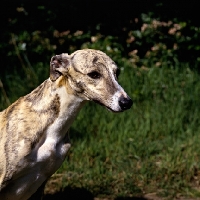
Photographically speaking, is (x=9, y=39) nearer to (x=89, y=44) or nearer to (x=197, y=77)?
(x=89, y=44)

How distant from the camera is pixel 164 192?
5086mm

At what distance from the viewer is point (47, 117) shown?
393 cm

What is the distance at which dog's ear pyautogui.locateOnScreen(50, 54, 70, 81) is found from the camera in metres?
3.88

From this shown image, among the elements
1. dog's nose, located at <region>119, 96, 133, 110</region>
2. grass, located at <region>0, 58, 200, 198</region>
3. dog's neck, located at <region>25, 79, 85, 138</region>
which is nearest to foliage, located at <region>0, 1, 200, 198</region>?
grass, located at <region>0, 58, 200, 198</region>

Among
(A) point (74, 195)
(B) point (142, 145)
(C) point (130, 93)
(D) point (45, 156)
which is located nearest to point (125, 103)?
(D) point (45, 156)

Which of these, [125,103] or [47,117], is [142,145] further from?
[125,103]

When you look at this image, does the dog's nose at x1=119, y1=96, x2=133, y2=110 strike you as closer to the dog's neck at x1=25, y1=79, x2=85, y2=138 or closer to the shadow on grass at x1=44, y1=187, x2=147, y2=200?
the dog's neck at x1=25, y1=79, x2=85, y2=138

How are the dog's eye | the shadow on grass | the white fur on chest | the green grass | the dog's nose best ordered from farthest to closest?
the green grass, the shadow on grass, the white fur on chest, the dog's eye, the dog's nose

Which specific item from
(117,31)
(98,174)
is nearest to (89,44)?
(117,31)

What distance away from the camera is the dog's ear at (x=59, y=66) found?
3.88 meters

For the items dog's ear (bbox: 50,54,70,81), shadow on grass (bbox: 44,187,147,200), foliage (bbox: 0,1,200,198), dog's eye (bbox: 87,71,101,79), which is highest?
dog's ear (bbox: 50,54,70,81)

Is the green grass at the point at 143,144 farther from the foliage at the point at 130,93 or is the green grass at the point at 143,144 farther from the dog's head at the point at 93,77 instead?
the dog's head at the point at 93,77

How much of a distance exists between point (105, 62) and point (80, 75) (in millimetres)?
174

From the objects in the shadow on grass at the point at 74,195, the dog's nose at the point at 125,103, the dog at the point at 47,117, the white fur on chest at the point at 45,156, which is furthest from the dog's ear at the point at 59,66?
the shadow on grass at the point at 74,195
